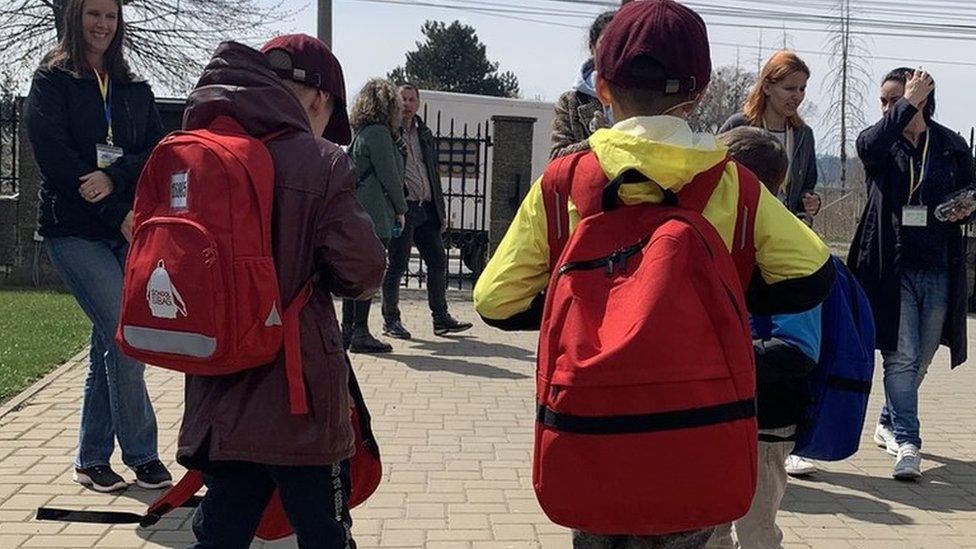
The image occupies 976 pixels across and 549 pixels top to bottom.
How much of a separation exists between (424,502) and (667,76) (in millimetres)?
2757

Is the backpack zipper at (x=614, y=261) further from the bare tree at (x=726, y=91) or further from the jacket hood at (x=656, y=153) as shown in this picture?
the bare tree at (x=726, y=91)

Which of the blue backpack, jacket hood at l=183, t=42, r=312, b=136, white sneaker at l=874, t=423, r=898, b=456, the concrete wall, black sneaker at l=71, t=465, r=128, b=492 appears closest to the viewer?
jacket hood at l=183, t=42, r=312, b=136

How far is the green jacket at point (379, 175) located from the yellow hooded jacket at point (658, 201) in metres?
5.23

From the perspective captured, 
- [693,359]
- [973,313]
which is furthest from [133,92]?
[973,313]

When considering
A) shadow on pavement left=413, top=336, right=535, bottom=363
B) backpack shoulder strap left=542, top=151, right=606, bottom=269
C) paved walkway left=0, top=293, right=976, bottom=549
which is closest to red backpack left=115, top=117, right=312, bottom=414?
backpack shoulder strap left=542, top=151, right=606, bottom=269

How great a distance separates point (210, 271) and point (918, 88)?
3.73 m

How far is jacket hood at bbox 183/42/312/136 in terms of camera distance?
262 cm

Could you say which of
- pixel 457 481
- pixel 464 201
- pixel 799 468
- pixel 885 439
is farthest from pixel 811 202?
pixel 464 201

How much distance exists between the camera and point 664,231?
207 cm

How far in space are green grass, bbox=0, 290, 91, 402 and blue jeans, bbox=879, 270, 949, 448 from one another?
5.08 metres

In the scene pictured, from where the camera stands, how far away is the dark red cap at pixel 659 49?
7.27ft

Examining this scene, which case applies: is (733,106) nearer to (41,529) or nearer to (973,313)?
(973,313)

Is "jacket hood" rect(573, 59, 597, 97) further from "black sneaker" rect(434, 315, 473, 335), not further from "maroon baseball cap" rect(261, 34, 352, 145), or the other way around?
"black sneaker" rect(434, 315, 473, 335)

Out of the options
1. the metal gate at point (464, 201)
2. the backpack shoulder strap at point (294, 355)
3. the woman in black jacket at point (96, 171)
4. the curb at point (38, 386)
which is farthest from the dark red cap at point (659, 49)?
the metal gate at point (464, 201)
